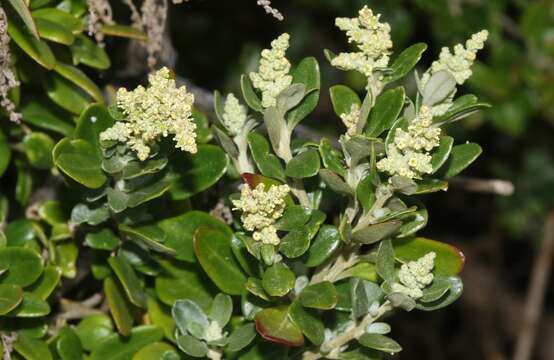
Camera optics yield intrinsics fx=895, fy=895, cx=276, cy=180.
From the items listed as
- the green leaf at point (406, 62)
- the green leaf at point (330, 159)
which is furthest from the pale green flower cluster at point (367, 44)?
the green leaf at point (330, 159)

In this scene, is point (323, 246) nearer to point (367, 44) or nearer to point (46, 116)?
point (367, 44)

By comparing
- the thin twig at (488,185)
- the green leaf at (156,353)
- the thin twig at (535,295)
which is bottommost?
the thin twig at (535,295)

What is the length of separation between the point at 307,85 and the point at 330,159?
5.6 inches

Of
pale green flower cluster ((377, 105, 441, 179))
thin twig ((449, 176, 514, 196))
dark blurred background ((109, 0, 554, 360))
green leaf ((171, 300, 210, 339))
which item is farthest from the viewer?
dark blurred background ((109, 0, 554, 360))

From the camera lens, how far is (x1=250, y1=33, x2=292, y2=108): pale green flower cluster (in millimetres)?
1465

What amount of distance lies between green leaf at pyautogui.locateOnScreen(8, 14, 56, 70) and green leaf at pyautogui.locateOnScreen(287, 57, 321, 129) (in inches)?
17.5

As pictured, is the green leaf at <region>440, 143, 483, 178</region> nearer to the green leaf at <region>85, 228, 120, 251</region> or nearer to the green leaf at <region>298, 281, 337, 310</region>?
the green leaf at <region>298, 281, 337, 310</region>

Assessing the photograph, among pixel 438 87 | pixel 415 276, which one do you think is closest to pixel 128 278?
pixel 415 276

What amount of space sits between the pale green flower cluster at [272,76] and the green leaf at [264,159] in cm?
8

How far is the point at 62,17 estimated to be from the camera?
1.70 meters

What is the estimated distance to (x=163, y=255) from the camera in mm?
1700

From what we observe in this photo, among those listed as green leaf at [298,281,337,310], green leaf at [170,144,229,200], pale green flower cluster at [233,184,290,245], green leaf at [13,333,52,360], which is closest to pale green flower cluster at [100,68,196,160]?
pale green flower cluster at [233,184,290,245]

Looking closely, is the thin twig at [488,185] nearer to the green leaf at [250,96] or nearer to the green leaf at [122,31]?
the green leaf at [250,96]

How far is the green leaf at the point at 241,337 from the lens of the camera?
1505 mm
